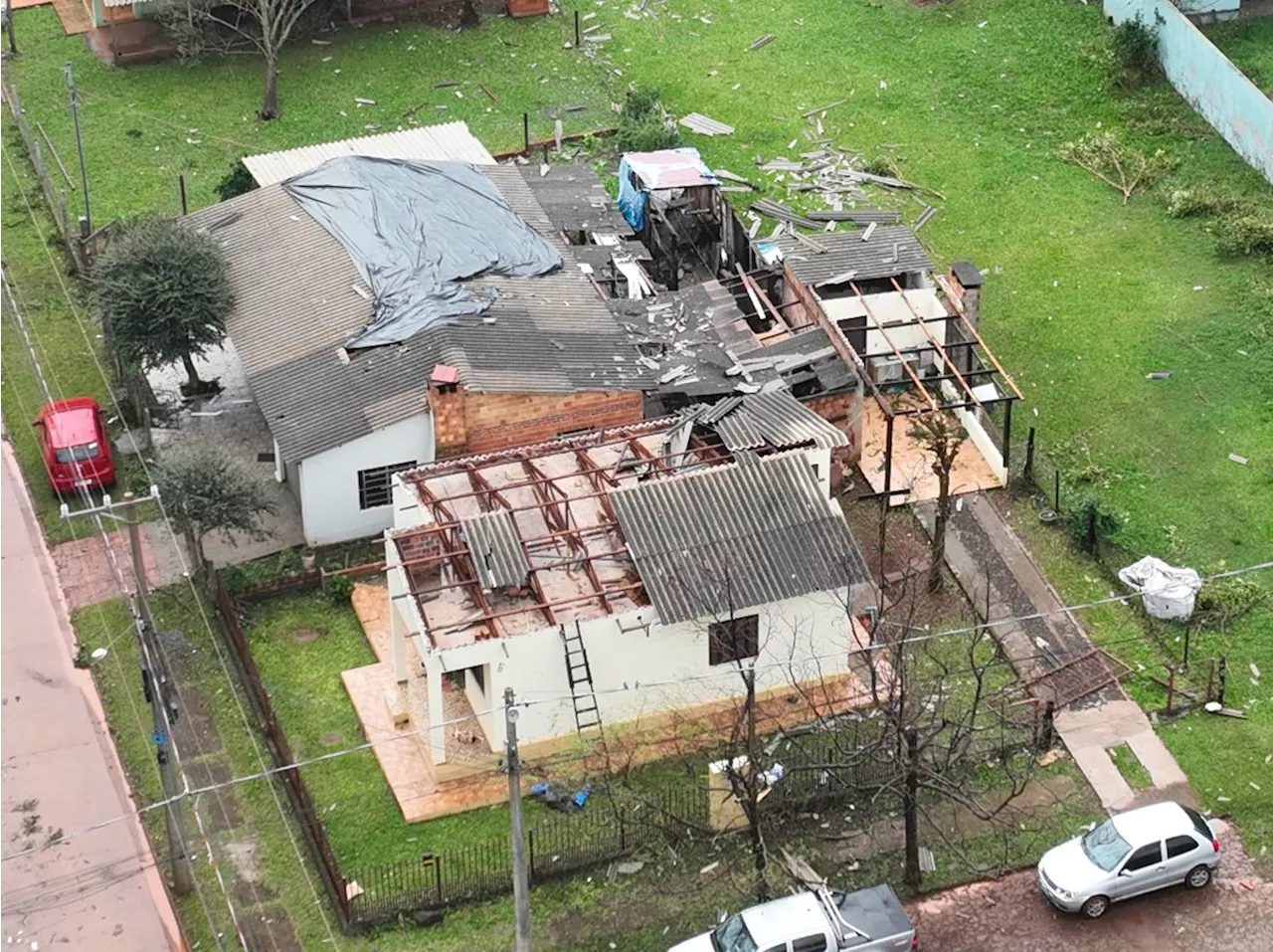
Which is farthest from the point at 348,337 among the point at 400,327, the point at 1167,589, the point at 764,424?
the point at 1167,589

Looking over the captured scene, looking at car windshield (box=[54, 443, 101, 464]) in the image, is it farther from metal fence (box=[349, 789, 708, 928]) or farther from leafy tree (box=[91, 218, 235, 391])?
metal fence (box=[349, 789, 708, 928])

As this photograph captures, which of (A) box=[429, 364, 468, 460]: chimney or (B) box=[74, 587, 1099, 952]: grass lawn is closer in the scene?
(B) box=[74, 587, 1099, 952]: grass lawn

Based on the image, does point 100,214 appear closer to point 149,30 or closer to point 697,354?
point 149,30

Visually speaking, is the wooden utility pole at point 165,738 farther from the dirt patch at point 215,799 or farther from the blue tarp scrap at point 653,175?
the blue tarp scrap at point 653,175

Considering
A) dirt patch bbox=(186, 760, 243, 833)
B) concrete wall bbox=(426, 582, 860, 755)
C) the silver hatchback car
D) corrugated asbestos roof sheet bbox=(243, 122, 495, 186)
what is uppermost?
corrugated asbestos roof sheet bbox=(243, 122, 495, 186)

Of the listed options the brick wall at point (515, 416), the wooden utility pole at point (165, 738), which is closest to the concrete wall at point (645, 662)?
the wooden utility pole at point (165, 738)

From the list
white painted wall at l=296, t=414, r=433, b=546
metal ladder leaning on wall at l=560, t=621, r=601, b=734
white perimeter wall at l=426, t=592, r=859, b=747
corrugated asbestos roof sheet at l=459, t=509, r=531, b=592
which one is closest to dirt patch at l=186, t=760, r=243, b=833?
white perimeter wall at l=426, t=592, r=859, b=747

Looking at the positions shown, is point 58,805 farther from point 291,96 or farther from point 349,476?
point 291,96

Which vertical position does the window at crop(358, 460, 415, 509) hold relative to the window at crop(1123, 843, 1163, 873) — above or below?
above
